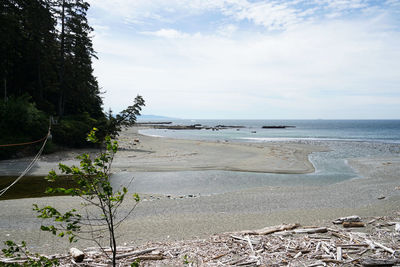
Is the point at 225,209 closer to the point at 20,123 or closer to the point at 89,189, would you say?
the point at 89,189

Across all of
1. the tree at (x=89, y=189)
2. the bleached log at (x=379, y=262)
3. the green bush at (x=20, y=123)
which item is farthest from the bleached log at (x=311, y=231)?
the green bush at (x=20, y=123)

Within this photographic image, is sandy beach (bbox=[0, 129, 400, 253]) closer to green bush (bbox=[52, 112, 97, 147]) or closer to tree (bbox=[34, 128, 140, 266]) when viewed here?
tree (bbox=[34, 128, 140, 266])

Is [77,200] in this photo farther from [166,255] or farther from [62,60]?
[62,60]

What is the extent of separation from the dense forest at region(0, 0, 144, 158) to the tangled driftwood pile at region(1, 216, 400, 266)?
2034cm

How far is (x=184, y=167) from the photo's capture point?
19.4 metres

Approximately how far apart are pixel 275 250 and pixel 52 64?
3317 cm

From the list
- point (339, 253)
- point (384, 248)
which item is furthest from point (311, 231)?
point (384, 248)

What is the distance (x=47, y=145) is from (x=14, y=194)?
10468mm

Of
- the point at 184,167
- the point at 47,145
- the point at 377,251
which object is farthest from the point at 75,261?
the point at 47,145

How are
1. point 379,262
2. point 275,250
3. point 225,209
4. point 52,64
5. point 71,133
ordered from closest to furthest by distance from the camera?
point 379,262, point 275,250, point 225,209, point 71,133, point 52,64

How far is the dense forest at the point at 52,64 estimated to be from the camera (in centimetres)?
2473

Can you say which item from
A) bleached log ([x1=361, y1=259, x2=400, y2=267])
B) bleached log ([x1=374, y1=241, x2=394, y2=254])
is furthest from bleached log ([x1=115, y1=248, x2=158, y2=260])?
bleached log ([x1=374, y1=241, x2=394, y2=254])

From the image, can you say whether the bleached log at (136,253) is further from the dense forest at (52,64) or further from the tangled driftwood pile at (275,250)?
the dense forest at (52,64)

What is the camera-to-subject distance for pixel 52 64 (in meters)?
30.0
